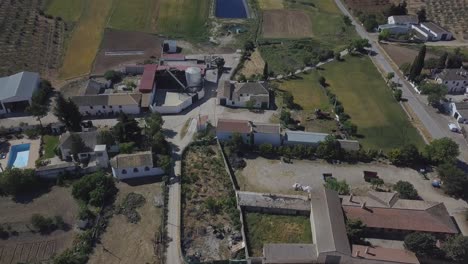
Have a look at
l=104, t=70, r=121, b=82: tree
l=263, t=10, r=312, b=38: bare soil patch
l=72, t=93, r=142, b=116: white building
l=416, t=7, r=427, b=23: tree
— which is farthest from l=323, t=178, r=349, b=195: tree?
l=416, t=7, r=427, b=23: tree

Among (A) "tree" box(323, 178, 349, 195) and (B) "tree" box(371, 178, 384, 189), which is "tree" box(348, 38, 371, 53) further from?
(A) "tree" box(323, 178, 349, 195)

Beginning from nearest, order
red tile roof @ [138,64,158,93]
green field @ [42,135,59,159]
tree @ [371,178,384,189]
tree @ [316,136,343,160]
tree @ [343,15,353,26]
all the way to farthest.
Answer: tree @ [371,178,384,189] < tree @ [316,136,343,160] < green field @ [42,135,59,159] < red tile roof @ [138,64,158,93] < tree @ [343,15,353,26]

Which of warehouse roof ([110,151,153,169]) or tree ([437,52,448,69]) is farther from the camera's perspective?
tree ([437,52,448,69])

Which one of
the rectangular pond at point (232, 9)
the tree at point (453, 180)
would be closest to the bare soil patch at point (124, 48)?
the rectangular pond at point (232, 9)

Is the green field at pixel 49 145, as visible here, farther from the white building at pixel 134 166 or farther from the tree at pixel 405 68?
the tree at pixel 405 68

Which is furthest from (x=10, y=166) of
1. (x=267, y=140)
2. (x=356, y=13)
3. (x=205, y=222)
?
(x=356, y=13)

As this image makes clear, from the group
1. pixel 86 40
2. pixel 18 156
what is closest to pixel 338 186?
pixel 18 156
